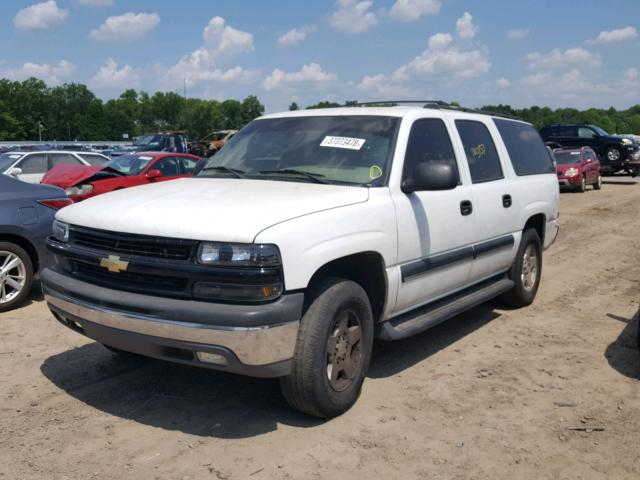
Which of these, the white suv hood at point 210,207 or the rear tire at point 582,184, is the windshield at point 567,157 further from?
the white suv hood at point 210,207

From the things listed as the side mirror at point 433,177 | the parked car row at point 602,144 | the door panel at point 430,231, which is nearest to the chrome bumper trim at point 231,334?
the door panel at point 430,231

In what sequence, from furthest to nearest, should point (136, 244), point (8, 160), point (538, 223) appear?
1. point (8, 160)
2. point (538, 223)
3. point (136, 244)

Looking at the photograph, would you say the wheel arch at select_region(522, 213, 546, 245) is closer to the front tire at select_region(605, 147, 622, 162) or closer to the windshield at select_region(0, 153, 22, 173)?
the windshield at select_region(0, 153, 22, 173)

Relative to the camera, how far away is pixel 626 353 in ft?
17.9

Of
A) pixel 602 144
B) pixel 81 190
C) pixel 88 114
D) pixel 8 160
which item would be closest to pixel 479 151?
pixel 81 190

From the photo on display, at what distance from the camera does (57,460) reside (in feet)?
11.6

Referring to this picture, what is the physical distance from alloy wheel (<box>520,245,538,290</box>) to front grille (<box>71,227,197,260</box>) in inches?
159

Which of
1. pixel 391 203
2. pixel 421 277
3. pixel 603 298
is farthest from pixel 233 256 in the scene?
pixel 603 298

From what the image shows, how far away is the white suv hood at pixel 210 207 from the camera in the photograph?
11.8ft

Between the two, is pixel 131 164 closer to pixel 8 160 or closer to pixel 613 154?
pixel 8 160

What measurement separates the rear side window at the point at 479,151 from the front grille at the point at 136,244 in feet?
9.34

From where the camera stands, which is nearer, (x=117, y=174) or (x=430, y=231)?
(x=430, y=231)

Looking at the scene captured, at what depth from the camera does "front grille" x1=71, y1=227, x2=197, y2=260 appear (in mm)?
3592

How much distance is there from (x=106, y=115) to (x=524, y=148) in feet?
470
